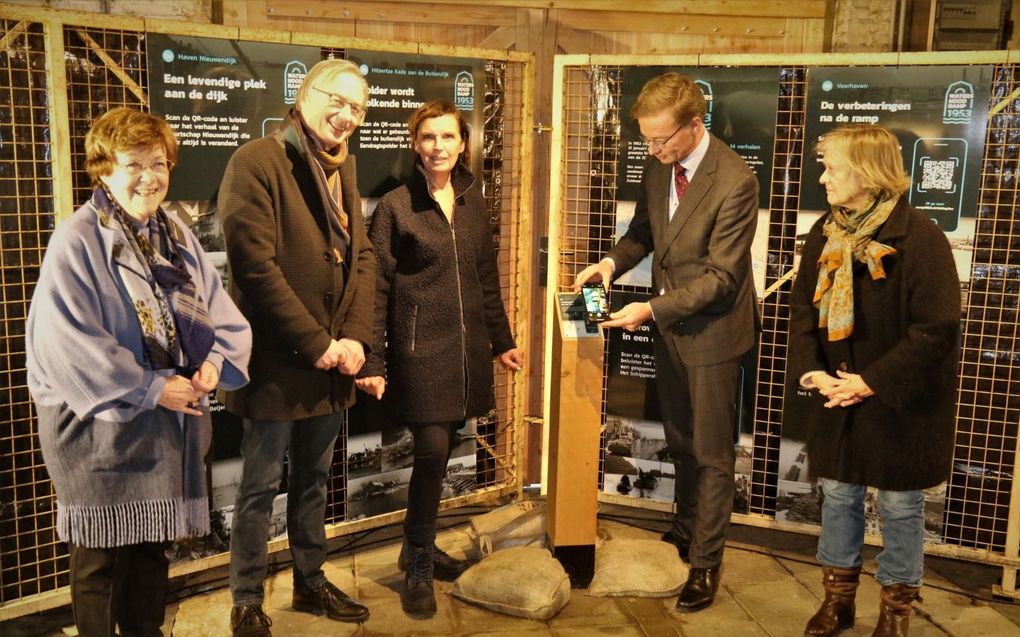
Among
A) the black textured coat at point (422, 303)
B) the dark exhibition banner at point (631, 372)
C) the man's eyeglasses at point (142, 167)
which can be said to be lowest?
the dark exhibition banner at point (631, 372)

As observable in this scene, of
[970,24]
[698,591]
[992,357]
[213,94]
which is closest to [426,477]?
[698,591]

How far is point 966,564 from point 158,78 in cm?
359

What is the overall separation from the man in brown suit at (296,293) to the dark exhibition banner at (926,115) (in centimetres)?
187

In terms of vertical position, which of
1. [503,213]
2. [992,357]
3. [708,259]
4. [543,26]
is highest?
[543,26]

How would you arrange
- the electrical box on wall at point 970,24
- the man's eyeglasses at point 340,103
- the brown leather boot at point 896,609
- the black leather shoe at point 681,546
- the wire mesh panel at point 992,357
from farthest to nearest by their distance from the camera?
the electrical box on wall at point 970,24 → the black leather shoe at point 681,546 → the wire mesh panel at point 992,357 → the brown leather boot at point 896,609 → the man's eyeglasses at point 340,103

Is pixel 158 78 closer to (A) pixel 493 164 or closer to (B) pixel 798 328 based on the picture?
(A) pixel 493 164

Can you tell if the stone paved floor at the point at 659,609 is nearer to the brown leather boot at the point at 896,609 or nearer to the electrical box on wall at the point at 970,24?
the brown leather boot at the point at 896,609

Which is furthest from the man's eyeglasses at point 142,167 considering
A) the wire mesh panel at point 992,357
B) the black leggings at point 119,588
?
the wire mesh panel at point 992,357

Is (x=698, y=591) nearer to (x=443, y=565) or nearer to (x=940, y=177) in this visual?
(x=443, y=565)

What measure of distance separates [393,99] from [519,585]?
1.86 m

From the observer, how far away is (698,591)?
11.1 feet

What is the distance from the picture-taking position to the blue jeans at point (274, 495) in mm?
2973

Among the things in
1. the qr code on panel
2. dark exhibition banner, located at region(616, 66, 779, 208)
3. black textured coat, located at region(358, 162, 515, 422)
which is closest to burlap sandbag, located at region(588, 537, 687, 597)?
black textured coat, located at region(358, 162, 515, 422)

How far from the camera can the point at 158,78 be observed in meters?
3.13
